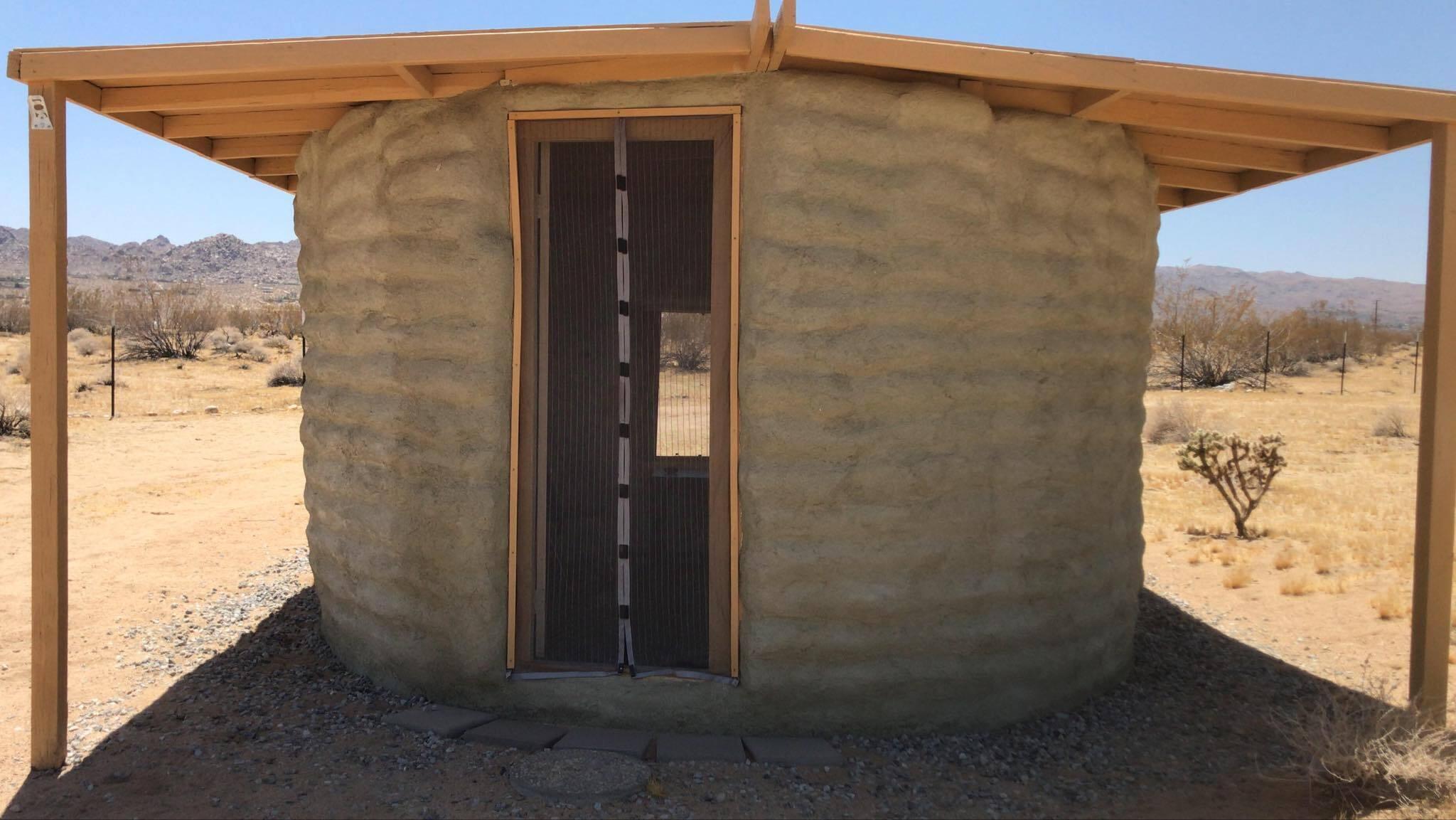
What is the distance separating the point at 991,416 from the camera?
15.2 feet

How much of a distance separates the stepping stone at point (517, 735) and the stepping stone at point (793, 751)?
0.84 metres

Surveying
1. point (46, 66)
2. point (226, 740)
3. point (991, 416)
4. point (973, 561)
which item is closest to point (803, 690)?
point (973, 561)

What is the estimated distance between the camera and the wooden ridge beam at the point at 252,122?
516cm

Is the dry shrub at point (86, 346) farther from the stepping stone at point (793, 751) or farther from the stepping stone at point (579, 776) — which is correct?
the stepping stone at point (793, 751)

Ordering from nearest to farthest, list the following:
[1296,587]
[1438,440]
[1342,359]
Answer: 1. [1438,440]
2. [1296,587]
3. [1342,359]

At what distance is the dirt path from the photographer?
17.1 ft

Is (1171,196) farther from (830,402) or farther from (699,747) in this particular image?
(699,747)

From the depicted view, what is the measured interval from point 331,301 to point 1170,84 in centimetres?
405

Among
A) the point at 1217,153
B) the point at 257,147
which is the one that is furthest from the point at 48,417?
the point at 1217,153

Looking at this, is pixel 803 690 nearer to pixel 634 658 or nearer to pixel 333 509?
pixel 634 658

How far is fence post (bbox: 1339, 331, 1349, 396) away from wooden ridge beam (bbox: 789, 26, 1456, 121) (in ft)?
72.1

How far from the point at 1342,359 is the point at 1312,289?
103384mm

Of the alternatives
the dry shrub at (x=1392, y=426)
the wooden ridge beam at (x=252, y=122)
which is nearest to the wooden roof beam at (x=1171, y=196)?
the wooden ridge beam at (x=252, y=122)

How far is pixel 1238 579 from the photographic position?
819 centimetres
